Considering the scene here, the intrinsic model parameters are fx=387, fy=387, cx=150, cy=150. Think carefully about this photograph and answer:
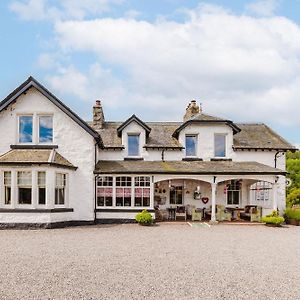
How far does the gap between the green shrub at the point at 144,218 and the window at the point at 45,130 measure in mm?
6877

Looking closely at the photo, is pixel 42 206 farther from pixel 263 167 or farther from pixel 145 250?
pixel 263 167

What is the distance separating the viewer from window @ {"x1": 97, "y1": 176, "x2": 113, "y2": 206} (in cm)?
2395

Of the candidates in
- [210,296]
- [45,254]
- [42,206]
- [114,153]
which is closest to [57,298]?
[210,296]

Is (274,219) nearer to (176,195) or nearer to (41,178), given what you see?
(176,195)

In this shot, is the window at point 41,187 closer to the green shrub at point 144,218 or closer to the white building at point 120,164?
the white building at point 120,164

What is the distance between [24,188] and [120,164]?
6407 mm

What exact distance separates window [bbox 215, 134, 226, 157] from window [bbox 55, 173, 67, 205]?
10776 mm

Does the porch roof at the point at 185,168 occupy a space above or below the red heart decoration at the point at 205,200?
above

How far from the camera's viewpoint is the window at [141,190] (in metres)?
24.0

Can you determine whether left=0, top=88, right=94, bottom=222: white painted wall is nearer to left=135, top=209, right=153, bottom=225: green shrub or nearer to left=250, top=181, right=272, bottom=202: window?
left=135, top=209, right=153, bottom=225: green shrub

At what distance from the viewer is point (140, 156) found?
26750mm

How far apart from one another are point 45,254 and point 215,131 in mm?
16876

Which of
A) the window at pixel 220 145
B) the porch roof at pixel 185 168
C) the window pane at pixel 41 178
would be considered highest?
the window at pixel 220 145

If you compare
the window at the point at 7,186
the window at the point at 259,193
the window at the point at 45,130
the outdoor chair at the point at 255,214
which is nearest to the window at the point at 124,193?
the window at the point at 45,130
